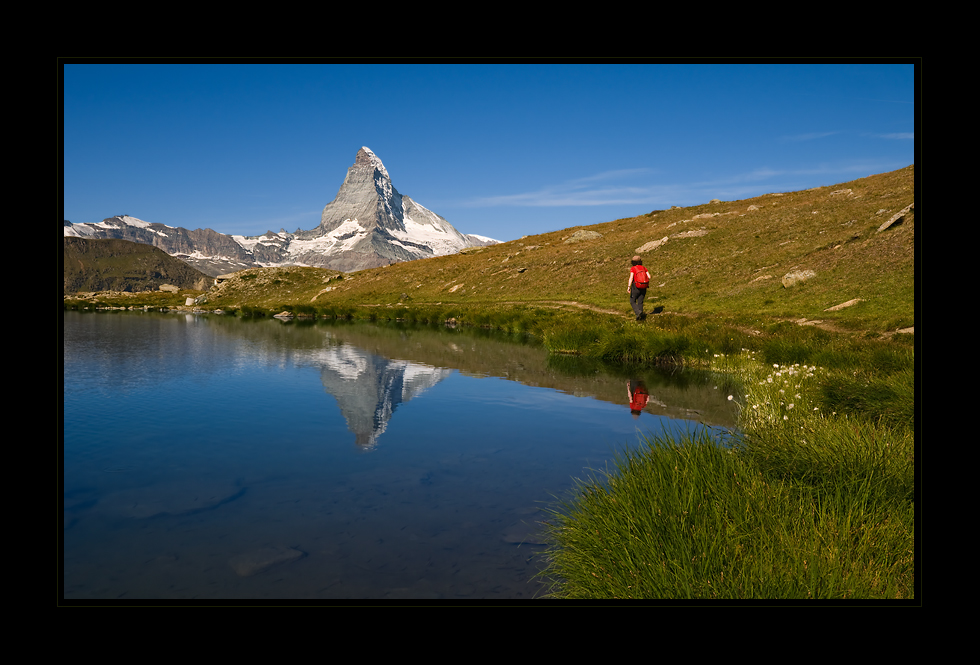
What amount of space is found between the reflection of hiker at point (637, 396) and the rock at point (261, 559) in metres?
10.3

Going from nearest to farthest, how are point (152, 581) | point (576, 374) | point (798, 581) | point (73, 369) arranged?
point (798, 581) < point (152, 581) < point (576, 374) < point (73, 369)

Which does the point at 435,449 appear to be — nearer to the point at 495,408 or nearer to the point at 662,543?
the point at 495,408

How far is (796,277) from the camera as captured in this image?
36.0 meters

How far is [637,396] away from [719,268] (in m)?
31.1

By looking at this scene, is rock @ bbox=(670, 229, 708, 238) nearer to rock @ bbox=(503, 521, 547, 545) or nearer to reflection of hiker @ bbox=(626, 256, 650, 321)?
reflection of hiker @ bbox=(626, 256, 650, 321)

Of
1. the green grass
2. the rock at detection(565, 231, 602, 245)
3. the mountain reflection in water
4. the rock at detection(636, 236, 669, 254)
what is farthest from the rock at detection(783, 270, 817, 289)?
the rock at detection(565, 231, 602, 245)

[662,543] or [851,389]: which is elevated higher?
[851,389]

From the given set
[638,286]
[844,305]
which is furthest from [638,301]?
[844,305]

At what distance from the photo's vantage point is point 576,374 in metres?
23.0

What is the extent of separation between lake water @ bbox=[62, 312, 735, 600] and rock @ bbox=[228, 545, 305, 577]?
27 millimetres

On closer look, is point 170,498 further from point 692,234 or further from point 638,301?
point 692,234
